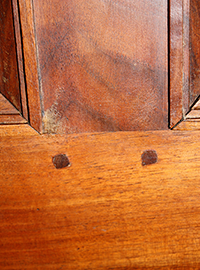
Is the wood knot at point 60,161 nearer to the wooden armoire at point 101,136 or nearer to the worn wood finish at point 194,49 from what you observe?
the wooden armoire at point 101,136

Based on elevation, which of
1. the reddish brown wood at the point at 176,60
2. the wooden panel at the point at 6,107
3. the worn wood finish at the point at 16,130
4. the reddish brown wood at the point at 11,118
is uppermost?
the reddish brown wood at the point at 176,60

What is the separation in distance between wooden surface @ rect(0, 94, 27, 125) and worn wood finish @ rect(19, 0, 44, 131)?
3cm

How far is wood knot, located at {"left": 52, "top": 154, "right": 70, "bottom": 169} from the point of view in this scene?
1.42 feet

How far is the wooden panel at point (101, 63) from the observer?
41 centimetres

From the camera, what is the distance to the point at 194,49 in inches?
16.9

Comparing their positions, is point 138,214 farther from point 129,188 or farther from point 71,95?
point 71,95

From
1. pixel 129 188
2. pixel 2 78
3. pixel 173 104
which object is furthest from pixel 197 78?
pixel 2 78

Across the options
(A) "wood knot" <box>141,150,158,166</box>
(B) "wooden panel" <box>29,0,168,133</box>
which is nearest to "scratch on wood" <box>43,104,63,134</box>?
(B) "wooden panel" <box>29,0,168,133</box>

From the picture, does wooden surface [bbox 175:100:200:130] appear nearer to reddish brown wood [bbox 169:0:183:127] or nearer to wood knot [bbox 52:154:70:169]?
reddish brown wood [bbox 169:0:183:127]

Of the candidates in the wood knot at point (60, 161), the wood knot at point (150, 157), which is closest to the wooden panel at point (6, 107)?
the wood knot at point (60, 161)

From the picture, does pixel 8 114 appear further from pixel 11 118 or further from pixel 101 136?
pixel 101 136

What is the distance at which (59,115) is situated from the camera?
425 millimetres

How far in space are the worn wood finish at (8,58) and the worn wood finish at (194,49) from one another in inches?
14.8

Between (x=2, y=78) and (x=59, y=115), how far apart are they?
14 cm
